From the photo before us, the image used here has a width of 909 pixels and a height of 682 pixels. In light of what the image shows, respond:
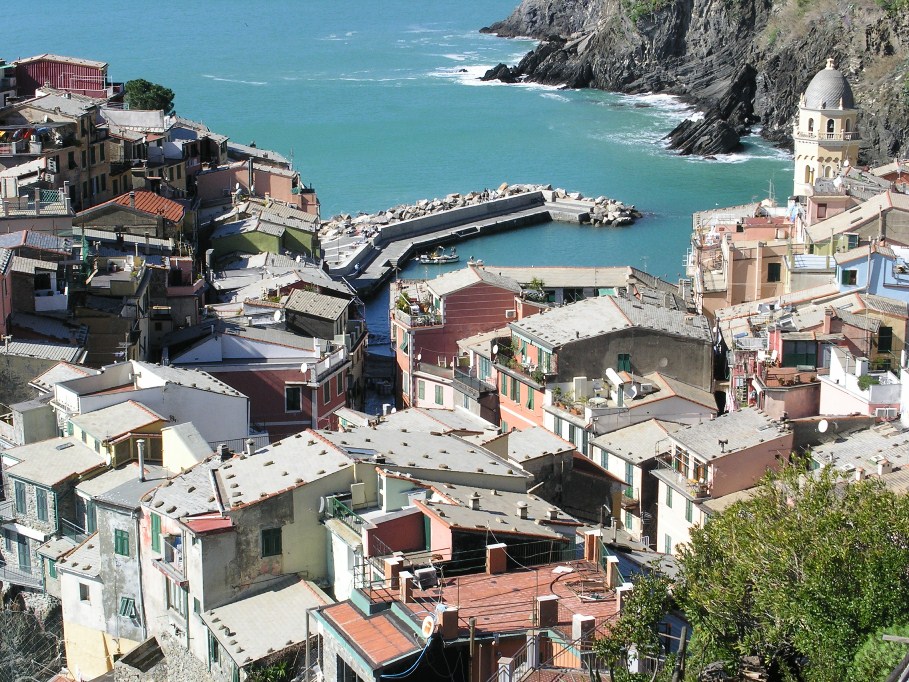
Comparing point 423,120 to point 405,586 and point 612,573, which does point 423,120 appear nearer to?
point 612,573

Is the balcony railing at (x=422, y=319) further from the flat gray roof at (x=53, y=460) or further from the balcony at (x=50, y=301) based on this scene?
the flat gray roof at (x=53, y=460)

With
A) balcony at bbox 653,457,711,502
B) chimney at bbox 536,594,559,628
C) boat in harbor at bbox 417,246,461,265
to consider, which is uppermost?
chimney at bbox 536,594,559,628

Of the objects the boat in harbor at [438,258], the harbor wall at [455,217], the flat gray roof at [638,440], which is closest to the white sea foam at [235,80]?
the harbor wall at [455,217]

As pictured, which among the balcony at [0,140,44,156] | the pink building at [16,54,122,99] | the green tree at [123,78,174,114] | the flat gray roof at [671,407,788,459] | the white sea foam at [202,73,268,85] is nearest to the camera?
the flat gray roof at [671,407,788,459]

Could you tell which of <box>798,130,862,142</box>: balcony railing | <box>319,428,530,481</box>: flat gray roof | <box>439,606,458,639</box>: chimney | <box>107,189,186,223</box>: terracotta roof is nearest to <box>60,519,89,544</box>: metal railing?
<box>319,428,530,481</box>: flat gray roof

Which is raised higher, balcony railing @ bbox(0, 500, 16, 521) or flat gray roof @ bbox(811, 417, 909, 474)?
flat gray roof @ bbox(811, 417, 909, 474)

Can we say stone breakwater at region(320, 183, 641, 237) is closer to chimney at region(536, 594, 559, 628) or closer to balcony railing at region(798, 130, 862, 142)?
balcony railing at region(798, 130, 862, 142)
